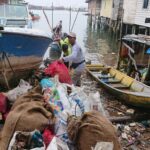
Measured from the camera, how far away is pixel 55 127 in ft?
13.4

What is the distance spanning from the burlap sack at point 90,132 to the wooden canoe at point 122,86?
122 inches

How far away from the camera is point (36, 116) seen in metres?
4.03

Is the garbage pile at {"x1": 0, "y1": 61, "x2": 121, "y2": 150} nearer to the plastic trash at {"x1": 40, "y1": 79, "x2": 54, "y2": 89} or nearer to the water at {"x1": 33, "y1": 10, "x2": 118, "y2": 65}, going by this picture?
the plastic trash at {"x1": 40, "y1": 79, "x2": 54, "y2": 89}

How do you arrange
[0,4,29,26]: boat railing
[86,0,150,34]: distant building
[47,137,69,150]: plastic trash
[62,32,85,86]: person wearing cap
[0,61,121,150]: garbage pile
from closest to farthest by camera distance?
[47,137,69,150]: plastic trash, [0,61,121,150]: garbage pile, [62,32,85,86]: person wearing cap, [0,4,29,26]: boat railing, [86,0,150,34]: distant building

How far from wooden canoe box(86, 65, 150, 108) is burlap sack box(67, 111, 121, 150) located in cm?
309

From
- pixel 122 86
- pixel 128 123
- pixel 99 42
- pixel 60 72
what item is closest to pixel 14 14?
pixel 122 86

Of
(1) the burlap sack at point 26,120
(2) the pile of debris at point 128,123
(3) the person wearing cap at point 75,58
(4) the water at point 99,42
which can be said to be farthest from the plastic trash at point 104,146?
(4) the water at point 99,42

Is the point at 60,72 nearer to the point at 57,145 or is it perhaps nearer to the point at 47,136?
the point at 47,136

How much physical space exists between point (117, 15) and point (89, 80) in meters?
16.9

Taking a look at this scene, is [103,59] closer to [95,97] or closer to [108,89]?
[108,89]

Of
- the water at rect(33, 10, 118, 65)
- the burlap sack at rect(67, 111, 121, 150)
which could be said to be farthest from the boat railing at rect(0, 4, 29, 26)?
the burlap sack at rect(67, 111, 121, 150)

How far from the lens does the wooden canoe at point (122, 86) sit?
22.5ft

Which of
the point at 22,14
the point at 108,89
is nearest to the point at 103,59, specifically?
the point at 22,14

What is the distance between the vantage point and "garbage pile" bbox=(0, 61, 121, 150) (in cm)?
354
